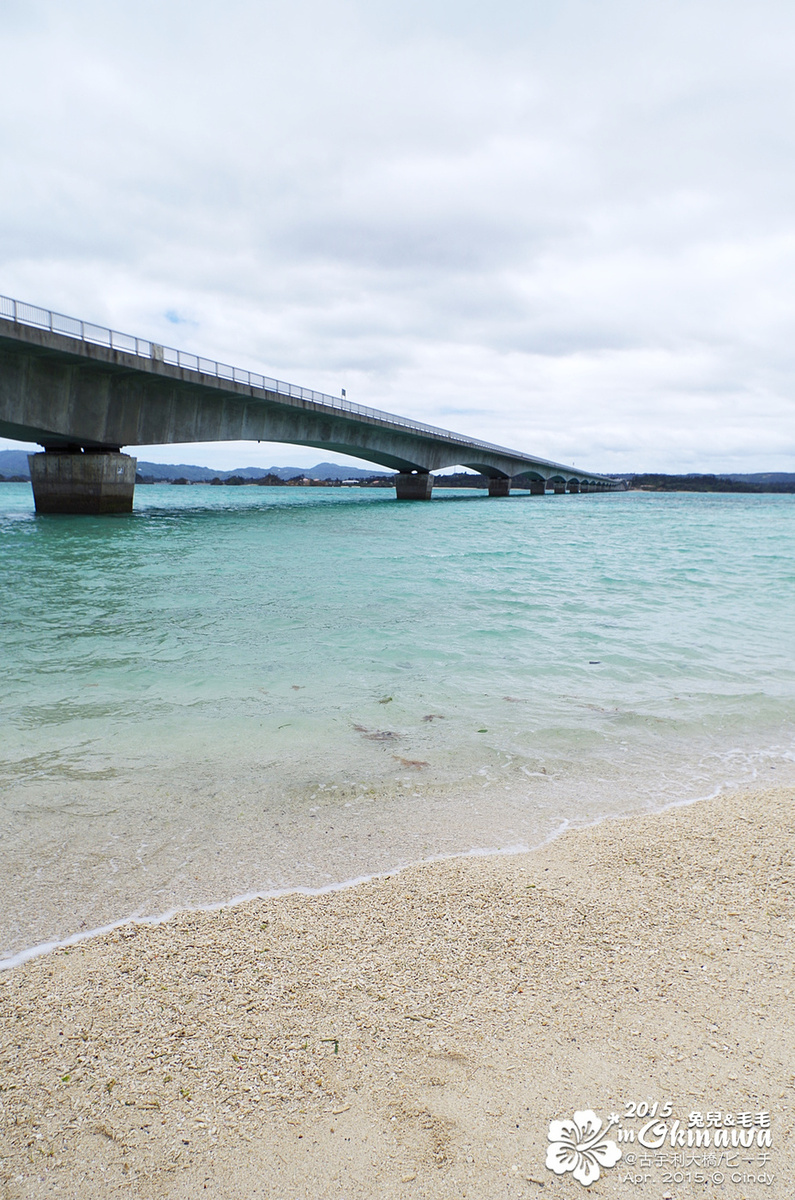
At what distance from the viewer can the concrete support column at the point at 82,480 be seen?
37000 mm

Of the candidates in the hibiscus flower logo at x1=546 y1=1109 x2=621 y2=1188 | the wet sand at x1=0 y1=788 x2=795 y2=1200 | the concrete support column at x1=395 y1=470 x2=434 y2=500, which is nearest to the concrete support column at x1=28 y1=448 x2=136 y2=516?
the wet sand at x1=0 y1=788 x2=795 y2=1200

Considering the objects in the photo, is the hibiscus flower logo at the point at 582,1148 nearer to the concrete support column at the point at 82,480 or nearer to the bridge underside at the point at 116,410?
the bridge underside at the point at 116,410

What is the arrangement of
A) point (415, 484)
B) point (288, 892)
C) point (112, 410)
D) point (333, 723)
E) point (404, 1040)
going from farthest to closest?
point (415, 484) < point (112, 410) < point (333, 723) < point (288, 892) < point (404, 1040)

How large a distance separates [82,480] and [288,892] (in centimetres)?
3894

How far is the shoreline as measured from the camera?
3195 mm

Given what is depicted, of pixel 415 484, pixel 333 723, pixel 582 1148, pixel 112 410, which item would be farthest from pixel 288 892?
pixel 415 484

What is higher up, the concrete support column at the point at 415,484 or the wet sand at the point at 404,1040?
the concrete support column at the point at 415,484

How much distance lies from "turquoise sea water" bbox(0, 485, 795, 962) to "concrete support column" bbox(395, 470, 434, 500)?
204 feet

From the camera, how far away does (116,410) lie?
35594 mm

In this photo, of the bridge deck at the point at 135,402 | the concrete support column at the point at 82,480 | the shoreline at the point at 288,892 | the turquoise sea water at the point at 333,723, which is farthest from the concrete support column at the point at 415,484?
the shoreline at the point at 288,892

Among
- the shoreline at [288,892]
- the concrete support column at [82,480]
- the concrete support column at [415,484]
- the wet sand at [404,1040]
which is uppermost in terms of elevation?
the concrete support column at [415,484]

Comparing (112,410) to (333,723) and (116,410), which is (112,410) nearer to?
(116,410)

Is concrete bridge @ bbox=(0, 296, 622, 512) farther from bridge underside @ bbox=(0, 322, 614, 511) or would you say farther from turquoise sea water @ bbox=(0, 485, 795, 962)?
turquoise sea water @ bbox=(0, 485, 795, 962)

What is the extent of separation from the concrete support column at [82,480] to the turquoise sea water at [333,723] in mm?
22111
